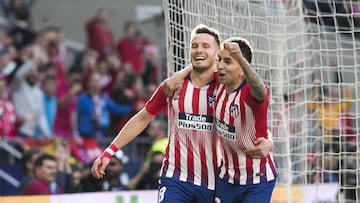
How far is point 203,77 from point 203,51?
0.80 ft

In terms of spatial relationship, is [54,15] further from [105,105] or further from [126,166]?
[126,166]

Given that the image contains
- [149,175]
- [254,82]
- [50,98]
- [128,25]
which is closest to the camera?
[254,82]

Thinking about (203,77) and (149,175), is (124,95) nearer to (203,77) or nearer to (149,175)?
(149,175)

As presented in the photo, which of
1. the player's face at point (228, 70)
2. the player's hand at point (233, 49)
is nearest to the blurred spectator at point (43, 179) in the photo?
the player's face at point (228, 70)

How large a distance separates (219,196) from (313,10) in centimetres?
468

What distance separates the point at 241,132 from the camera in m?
8.50

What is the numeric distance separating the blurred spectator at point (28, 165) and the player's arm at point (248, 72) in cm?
502

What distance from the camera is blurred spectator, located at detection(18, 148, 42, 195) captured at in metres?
12.5

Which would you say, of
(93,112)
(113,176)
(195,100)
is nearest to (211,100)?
(195,100)

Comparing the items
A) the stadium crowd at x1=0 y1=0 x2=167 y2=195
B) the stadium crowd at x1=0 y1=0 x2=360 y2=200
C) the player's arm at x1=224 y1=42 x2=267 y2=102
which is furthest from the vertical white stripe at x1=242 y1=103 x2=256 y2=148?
the stadium crowd at x1=0 y1=0 x2=167 y2=195

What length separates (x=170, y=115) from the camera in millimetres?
9078

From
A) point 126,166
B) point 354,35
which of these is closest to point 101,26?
point 126,166

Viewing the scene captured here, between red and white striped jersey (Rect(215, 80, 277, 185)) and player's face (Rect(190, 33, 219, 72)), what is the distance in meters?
0.23

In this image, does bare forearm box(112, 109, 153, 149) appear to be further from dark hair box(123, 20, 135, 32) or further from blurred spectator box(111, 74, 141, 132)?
dark hair box(123, 20, 135, 32)
